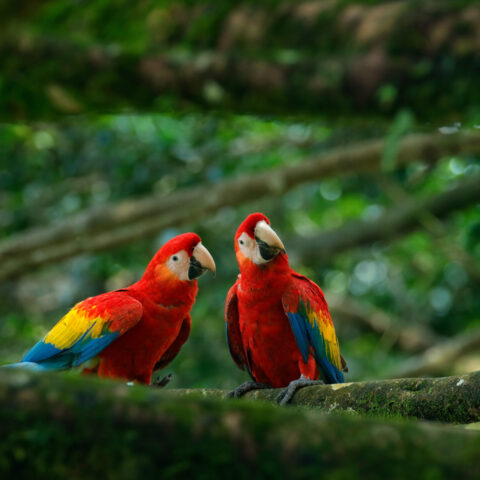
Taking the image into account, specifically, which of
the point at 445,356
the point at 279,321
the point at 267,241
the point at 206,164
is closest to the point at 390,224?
the point at 445,356

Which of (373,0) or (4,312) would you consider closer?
(373,0)

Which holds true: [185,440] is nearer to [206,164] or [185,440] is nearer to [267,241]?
[267,241]

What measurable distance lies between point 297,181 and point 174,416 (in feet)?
12.5

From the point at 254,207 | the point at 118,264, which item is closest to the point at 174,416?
the point at 118,264

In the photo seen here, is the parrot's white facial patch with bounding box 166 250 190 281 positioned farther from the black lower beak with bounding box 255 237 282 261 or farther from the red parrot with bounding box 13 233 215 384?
the black lower beak with bounding box 255 237 282 261

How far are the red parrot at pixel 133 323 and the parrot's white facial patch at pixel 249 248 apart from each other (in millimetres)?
143

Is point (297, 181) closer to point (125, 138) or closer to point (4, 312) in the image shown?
point (125, 138)

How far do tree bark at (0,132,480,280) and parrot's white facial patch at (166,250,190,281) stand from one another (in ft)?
7.48

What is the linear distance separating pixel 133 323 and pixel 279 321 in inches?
21.7

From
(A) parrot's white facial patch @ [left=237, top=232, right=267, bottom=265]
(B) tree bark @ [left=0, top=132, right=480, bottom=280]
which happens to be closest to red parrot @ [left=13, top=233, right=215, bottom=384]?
(A) parrot's white facial patch @ [left=237, top=232, right=267, bottom=265]

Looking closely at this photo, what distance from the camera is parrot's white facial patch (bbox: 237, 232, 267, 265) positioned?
226 cm

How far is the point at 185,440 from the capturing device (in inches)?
31.2

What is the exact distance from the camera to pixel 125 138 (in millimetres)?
5852

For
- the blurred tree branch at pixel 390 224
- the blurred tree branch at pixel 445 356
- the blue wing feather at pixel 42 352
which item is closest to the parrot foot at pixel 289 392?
the blue wing feather at pixel 42 352
